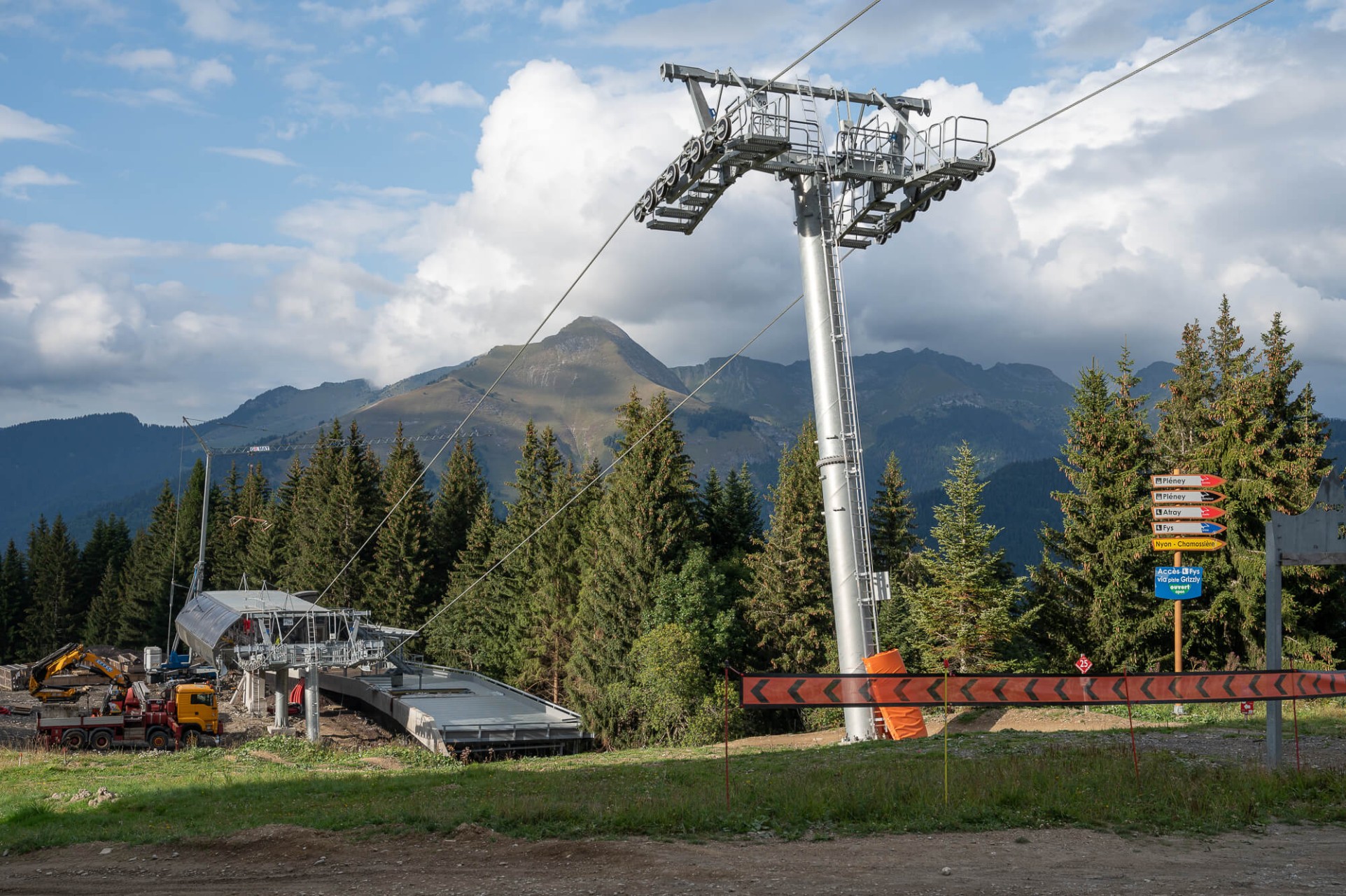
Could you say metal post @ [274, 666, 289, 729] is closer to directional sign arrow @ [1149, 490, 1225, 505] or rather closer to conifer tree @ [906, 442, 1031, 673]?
conifer tree @ [906, 442, 1031, 673]

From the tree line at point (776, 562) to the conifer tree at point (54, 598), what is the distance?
35707 millimetres

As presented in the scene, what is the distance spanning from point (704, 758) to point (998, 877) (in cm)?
1306

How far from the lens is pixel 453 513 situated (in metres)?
80.0

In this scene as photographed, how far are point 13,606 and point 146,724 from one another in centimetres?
8298

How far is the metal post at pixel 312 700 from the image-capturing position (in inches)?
1678

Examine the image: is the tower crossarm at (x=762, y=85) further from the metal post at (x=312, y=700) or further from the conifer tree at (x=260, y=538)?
the conifer tree at (x=260, y=538)

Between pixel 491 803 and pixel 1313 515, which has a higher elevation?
pixel 1313 515

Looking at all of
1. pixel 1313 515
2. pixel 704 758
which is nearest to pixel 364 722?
pixel 704 758

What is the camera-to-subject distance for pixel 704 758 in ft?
74.5

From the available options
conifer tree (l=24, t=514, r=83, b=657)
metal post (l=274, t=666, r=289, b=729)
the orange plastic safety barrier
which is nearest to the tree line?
metal post (l=274, t=666, r=289, b=729)

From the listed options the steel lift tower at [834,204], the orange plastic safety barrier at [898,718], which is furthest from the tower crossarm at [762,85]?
the orange plastic safety barrier at [898,718]

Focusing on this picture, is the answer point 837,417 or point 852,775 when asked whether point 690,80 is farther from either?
point 852,775

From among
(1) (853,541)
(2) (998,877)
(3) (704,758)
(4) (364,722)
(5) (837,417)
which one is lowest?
(4) (364,722)

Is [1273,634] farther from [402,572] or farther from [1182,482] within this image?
[402,572]
